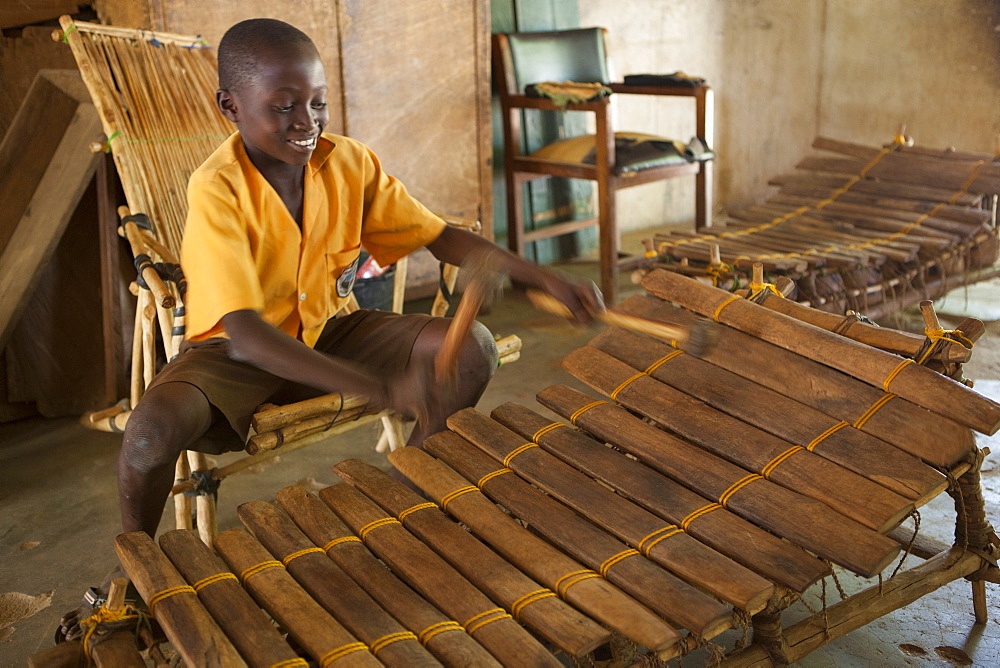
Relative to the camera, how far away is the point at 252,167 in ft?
6.80

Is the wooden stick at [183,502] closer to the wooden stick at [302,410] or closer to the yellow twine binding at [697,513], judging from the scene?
the wooden stick at [302,410]

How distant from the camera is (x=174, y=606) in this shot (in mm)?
1499

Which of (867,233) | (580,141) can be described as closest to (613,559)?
(867,233)

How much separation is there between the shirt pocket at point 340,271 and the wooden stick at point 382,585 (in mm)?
583

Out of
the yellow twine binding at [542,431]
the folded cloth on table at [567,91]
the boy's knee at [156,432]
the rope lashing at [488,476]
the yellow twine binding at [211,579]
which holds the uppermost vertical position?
the folded cloth on table at [567,91]

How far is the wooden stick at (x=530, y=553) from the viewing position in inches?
57.6

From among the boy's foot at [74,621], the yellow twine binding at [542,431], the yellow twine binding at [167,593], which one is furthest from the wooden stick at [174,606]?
the yellow twine binding at [542,431]

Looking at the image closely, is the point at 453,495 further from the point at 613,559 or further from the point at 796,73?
the point at 796,73

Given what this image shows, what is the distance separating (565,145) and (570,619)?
3470 mm

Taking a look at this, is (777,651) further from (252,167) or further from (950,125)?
(950,125)

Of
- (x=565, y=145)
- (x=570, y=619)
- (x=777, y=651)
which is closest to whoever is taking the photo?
(x=570, y=619)

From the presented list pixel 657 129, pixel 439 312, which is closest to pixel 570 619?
pixel 439 312

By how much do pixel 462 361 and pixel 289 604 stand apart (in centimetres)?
80

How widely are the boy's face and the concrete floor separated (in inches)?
47.0
